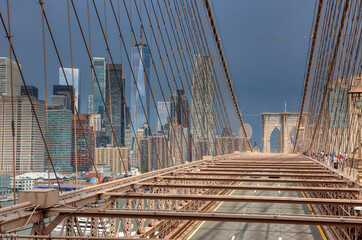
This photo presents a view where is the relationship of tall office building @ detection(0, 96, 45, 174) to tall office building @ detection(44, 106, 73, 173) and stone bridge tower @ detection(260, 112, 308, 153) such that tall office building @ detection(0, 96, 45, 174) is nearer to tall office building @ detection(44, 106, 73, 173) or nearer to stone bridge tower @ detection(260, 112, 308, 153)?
tall office building @ detection(44, 106, 73, 173)

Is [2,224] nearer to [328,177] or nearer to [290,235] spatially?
[328,177]

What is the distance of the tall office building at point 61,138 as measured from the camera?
43.8 meters

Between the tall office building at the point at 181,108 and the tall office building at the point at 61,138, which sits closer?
the tall office building at the point at 181,108

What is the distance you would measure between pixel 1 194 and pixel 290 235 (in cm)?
1241

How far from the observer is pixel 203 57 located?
36.7 meters

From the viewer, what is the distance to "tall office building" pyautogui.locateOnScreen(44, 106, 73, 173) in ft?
144

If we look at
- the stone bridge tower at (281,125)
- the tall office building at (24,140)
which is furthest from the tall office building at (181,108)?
the stone bridge tower at (281,125)

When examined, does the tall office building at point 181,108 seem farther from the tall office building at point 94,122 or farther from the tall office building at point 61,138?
the tall office building at point 61,138

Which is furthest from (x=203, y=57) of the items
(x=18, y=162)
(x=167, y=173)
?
(x=167, y=173)

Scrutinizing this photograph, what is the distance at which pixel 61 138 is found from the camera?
43.4 m

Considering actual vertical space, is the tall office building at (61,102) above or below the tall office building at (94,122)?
above

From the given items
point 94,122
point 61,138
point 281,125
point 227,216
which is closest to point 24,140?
point 94,122

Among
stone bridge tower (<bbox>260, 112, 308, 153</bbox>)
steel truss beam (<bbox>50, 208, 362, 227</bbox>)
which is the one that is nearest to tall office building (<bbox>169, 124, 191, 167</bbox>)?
steel truss beam (<bbox>50, 208, 362, 227</bbox>)

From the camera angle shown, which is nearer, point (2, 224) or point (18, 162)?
point (2, 224)
